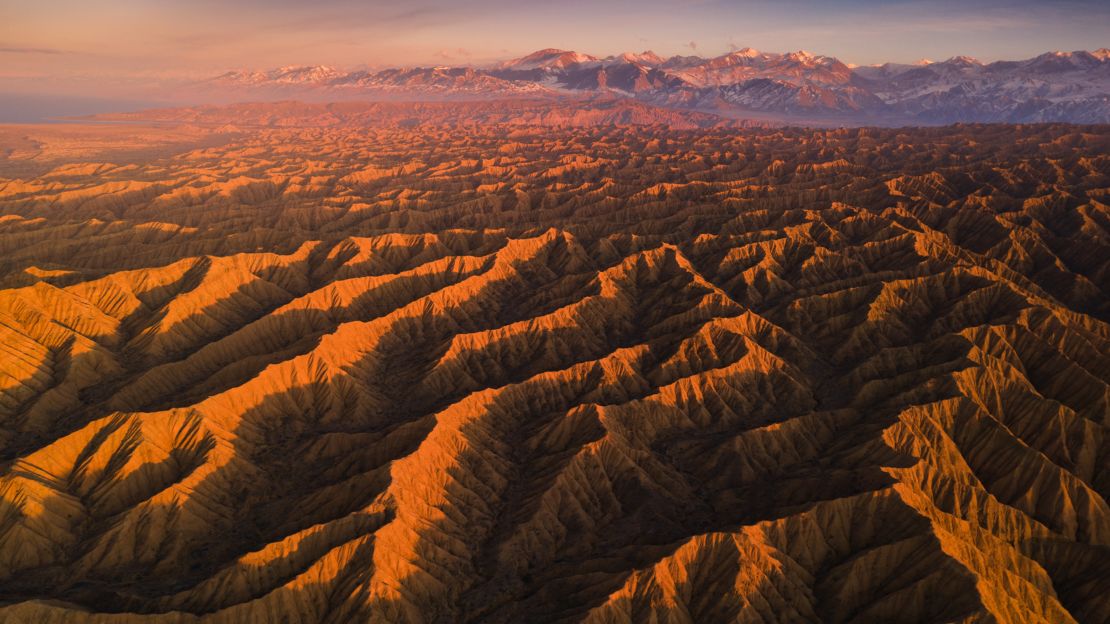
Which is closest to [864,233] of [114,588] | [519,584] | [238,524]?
[519,584]

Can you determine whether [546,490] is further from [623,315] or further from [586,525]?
[623,315]

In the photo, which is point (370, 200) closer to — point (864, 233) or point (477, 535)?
point (864, 233)

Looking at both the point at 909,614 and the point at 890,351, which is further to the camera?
the point at 890,351

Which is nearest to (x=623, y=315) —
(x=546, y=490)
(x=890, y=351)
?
(x=890, y=351)

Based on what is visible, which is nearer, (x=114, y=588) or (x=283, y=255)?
(x=114, y=588)

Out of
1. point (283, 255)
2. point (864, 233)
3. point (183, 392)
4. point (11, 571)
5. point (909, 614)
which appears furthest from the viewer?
point (864, 233)

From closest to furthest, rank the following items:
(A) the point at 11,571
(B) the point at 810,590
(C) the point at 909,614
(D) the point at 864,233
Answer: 1. (C) the point at 909,614
2. (B) the point at 810,590
3. (A) the point at 11,571
4. (D) the point at 864,233
